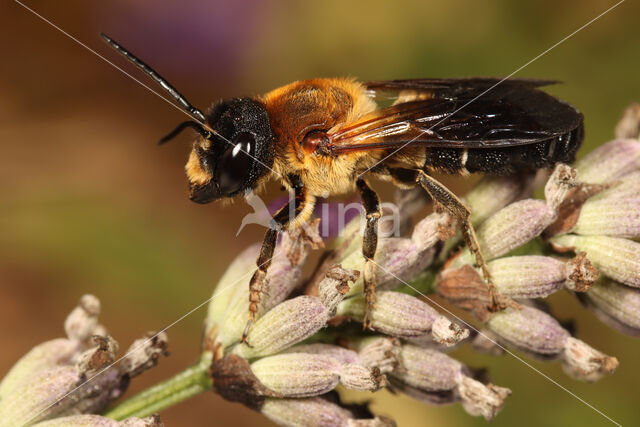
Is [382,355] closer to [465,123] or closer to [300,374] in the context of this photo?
[300,374]

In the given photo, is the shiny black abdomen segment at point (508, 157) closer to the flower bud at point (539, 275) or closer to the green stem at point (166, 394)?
the flower bud at point (539, 275)

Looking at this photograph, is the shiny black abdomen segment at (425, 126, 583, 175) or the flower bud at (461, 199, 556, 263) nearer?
the flower bud at (461, 199, 556, 263)

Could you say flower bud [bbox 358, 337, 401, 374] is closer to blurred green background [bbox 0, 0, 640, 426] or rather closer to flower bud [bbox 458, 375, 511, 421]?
flower bud [bbox 458, 375, 511, 421]

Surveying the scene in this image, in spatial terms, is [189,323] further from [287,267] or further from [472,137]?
[472,137]

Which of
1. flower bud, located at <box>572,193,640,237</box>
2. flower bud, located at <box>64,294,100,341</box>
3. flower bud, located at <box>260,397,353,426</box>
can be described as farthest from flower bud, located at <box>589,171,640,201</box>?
flower bud, located at <box>64,294,100,341</box>

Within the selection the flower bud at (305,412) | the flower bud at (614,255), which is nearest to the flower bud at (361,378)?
the flower bud at (305,412)

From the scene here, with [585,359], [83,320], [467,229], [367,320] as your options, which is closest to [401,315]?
[367,320]
